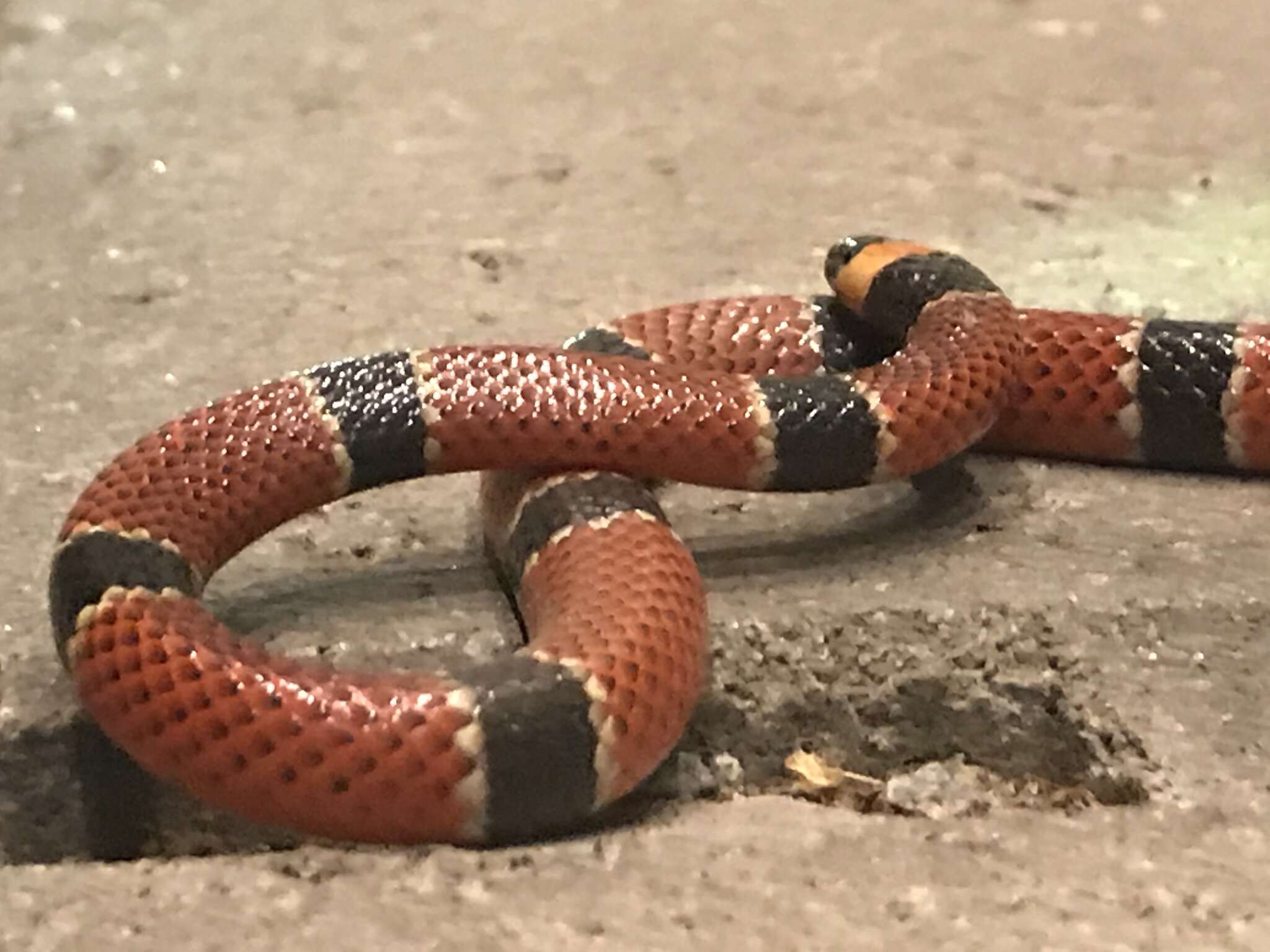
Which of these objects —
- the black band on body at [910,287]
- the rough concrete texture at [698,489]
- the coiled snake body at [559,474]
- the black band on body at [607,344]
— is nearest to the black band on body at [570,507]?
the coiled snake body at [559,474]

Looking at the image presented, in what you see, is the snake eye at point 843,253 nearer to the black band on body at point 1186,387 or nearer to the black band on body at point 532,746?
the black band on body at point 1186,387

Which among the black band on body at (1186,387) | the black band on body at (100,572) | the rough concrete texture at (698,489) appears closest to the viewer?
the rough concrete texture at (698,489)

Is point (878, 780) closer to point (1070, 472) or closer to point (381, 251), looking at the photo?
point (1070, 472)

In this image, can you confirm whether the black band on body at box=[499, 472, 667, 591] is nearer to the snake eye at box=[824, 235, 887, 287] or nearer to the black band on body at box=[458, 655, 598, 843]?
the black band on body at box=[458, 655, 598, 843]

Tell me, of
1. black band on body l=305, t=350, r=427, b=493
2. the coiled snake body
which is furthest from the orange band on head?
black band on body l=305, t=350, r=427, b=493

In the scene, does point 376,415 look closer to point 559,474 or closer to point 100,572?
point 559,474

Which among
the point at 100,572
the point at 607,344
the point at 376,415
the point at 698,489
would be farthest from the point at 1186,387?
the point at 100,572

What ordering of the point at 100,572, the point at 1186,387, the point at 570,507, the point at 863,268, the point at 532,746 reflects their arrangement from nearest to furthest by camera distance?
1. the point at 532,746
2. the point at 100,572
3. the point at 570,507
4. the point at 1186,387
5. the point at 863,268
